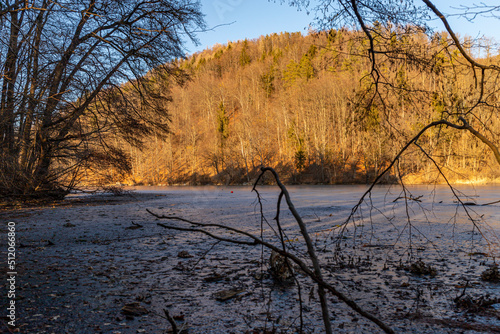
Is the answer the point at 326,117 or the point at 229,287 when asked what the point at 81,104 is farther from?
the point at 326,117

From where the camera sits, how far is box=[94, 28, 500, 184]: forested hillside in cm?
357

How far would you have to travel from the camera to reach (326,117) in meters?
46.4

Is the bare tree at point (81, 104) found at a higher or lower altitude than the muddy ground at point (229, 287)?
higher

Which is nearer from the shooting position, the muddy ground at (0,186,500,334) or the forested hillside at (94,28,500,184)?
the muddy ground at (0,186,500,334)

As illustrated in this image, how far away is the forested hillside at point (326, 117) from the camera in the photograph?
11.7 feet

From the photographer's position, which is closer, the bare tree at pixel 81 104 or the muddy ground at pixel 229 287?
the muddy ground at pixel 229 287

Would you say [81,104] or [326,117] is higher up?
[326,117]

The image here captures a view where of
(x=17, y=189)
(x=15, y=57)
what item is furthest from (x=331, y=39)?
(x=17, y=189)

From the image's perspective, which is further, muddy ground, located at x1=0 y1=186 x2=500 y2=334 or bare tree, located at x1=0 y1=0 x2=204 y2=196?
bare tree, located at x1=0 y1=0 x2=204 y2=196

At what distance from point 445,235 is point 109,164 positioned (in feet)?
37.5

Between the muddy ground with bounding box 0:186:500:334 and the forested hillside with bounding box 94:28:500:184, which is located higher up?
the forested hillside with bounding box 94:28:500:184

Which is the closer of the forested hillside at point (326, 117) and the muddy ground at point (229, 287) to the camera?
the muddy ground at point (229, 287)

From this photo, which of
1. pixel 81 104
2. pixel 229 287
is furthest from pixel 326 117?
pixel 229 287

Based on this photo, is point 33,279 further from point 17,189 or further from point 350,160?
point 350,160
